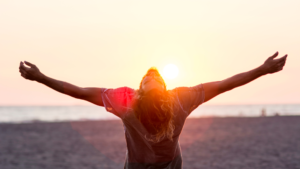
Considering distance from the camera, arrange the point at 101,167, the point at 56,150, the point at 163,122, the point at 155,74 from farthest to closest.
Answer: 1. the point at 56,150
2. the point at 101,167
3. the point at 155,74
4. the point at 163,122

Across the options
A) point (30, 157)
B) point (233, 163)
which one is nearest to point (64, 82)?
point (233, 163)

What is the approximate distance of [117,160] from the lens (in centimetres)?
1107

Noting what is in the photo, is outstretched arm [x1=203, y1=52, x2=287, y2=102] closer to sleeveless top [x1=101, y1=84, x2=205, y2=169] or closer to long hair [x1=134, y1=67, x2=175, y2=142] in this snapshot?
sleeveless top [x1=101, y1=84, x2=205, y2=169]

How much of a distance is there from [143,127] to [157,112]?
196 mm

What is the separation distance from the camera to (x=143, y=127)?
2.95 meters

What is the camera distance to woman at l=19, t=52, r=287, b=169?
2926 millimetres

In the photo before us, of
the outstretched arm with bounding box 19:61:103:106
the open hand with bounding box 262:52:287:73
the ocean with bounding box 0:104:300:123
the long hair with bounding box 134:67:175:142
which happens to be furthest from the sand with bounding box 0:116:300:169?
the ocean with bounding box 0:104:300:123

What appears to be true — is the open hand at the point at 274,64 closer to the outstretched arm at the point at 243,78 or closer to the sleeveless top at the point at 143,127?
the outstretched arm at the point at 243,78

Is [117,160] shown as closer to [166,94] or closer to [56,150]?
[56,150]

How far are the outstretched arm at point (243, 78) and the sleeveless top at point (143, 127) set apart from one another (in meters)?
0.12

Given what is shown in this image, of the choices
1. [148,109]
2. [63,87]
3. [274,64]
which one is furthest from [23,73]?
[274,64]

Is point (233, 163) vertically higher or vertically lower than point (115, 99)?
lower

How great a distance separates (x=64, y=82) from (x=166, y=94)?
3.27 ft

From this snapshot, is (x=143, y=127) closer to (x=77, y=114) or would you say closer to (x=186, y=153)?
(x=186, y=153)
